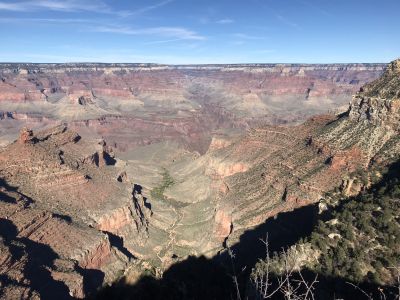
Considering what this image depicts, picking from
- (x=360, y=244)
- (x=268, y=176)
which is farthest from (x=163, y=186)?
(x=360, y=244)

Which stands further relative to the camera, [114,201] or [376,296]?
[114,201]

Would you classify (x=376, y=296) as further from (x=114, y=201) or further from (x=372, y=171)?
(x=114, y=201)

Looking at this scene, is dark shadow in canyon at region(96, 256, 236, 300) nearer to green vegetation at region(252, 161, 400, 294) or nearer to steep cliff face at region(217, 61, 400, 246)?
green vegetation at region(252, 161, 400, 294)

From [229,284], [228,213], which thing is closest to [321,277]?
[229,284]

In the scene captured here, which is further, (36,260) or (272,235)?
(272,235)

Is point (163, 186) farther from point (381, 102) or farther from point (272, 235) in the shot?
point (381, 102)

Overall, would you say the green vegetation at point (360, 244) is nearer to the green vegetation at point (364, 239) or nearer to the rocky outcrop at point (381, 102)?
the green vegetation at point (364, 239)

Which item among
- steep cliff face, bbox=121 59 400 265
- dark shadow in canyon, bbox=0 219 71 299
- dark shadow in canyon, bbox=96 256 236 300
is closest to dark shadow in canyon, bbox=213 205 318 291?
steep cliff face, bbox=121 59 400 265
